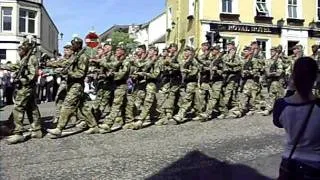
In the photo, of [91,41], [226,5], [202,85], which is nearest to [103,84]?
[202,85]

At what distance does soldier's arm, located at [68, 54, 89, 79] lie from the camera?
38.1 ft

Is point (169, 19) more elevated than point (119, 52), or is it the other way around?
point (169, 19)

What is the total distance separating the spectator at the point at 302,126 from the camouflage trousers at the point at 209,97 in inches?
377

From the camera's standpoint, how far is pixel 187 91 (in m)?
13.9

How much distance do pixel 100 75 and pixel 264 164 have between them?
186 inches

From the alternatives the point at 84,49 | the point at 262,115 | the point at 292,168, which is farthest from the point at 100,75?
the point at 292,168

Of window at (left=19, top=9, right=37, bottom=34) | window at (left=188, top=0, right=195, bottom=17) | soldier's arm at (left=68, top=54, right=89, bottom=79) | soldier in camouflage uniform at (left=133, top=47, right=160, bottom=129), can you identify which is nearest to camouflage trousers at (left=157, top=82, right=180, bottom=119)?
soldier in camouflage uniform at (left=133, top=47, right=160, bottom=129)

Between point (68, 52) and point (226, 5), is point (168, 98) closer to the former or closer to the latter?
point (68, 52)

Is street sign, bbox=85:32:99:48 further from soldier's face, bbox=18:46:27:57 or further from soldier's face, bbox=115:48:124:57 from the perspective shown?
soldier's face, bbox=18:46:27:57

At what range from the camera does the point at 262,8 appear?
121 feet

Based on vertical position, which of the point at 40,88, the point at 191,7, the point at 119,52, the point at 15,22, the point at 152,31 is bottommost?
the point at 40,88

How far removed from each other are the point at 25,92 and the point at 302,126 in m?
7.50

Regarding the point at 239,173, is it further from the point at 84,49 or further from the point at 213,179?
the point at 84,49

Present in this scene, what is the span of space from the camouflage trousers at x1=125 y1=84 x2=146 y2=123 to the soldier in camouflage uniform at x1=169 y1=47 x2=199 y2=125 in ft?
3.19
